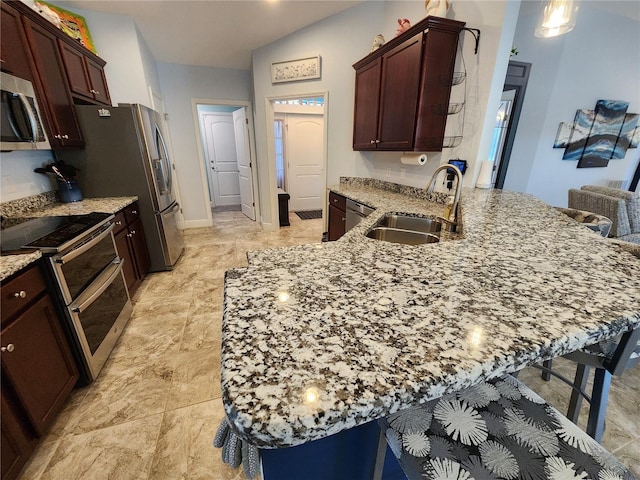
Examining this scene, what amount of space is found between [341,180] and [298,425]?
3517 millimetres

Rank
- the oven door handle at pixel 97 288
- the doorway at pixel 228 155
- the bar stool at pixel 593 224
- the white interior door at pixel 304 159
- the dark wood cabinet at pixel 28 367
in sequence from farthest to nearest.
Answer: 1. the white interior door at pixel 304 159
2. the doorway at pixel 228 155
3. the bar stool at pixel 593 224
4. the oven door handle at pixel 97 288
5. the dark wood cabinet at pixel 28 367

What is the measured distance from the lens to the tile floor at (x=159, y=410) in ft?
3.88

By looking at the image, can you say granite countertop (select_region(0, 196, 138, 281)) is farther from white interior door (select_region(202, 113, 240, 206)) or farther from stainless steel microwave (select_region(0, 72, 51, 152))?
white interior door (select_region(202, 113, 240, 206))

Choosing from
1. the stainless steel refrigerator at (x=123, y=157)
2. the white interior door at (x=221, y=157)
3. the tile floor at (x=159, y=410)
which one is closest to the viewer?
the tile floor at (x=159, y=410)

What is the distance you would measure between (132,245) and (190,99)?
9.31 ft

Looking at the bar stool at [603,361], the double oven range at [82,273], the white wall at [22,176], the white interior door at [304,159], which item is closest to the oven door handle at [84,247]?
the double oven range at [82,273]

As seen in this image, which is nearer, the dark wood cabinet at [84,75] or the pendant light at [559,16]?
the pendant light at [559,16]

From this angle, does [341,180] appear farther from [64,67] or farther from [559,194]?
[559,194]

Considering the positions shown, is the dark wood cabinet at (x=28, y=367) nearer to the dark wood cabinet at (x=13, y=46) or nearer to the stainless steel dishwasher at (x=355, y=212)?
the dark wood cabinet at (x=13, y=46)

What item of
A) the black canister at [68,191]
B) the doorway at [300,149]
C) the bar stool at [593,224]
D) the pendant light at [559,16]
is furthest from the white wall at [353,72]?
the black canister at [68,191]

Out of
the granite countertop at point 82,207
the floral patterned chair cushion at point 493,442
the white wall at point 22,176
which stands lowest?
the floral patterned chair cushion at point 493,442

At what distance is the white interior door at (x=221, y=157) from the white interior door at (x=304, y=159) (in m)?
1.37

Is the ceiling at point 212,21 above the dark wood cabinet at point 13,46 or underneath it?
above

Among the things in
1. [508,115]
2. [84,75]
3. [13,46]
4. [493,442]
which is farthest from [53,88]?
[508,115]
